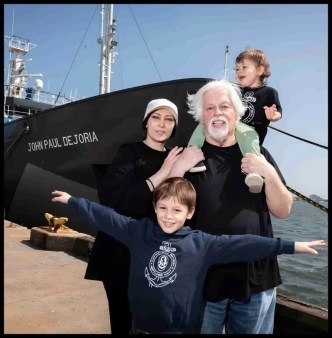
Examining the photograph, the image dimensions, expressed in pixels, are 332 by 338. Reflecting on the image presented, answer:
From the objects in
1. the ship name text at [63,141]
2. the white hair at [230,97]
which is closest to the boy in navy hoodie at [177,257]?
the white hair at [230,97]

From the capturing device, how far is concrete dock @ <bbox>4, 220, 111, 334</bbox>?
9.61 feet

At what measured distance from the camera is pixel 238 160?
6.02 ft

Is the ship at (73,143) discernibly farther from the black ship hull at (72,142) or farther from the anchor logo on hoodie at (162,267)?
the anchor logo on hoodie at (162,267)

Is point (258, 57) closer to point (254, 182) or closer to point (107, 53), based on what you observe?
point (254, 182)

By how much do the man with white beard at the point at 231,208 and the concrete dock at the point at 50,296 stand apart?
163 cm

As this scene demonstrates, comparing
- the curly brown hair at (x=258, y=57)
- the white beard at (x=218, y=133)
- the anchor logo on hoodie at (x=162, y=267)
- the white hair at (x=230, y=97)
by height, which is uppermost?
the curly brown hair at (x=258, y=57)

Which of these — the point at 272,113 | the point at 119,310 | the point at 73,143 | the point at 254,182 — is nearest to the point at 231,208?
the point at 254,182

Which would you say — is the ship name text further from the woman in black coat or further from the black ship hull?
the woman in black coat

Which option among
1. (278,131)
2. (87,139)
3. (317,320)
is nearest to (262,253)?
(317,320)

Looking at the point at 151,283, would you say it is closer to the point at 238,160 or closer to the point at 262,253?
the point at 262,253

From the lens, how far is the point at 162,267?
1.65 m

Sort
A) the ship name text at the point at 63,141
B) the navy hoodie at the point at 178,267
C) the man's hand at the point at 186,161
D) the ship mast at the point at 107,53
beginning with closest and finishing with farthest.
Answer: the navy hoodie at the point at 178,267, the man's hand at the point at 186,161, the ship name text at the point at 63,141, the ship mast at the point at 107,53

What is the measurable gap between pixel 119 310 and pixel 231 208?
0.98 metres

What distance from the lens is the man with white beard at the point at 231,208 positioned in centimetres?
170
